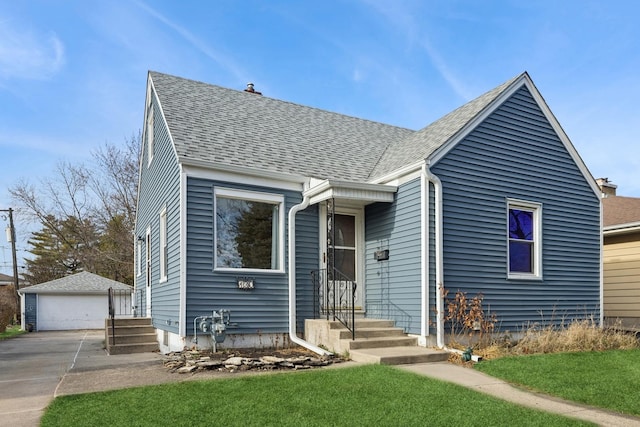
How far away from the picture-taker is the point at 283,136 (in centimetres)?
1173

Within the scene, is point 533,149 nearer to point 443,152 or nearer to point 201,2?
point 443,152

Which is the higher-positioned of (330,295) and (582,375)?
(330,295)

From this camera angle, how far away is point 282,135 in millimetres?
11742

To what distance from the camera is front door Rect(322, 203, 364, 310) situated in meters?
10.4

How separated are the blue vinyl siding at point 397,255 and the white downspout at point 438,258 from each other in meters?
0.29

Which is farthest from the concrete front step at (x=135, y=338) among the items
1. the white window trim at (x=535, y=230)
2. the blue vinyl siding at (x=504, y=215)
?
the white window trim at (x=535, y=230)

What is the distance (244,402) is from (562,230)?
27.6 feet

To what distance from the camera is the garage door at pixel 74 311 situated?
24.6m

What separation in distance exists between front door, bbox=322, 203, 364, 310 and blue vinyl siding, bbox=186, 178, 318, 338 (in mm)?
848

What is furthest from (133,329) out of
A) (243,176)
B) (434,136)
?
(434,136)

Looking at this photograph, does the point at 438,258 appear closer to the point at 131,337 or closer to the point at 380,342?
the point at 380,342

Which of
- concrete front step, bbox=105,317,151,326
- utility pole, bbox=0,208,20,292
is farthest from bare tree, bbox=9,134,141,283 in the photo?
concrete front step, bbox=105,317,151,326

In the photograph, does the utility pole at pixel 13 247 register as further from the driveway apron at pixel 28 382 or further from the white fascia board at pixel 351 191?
the white fascia board at pixel 351 191

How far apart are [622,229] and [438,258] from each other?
6.92 m
